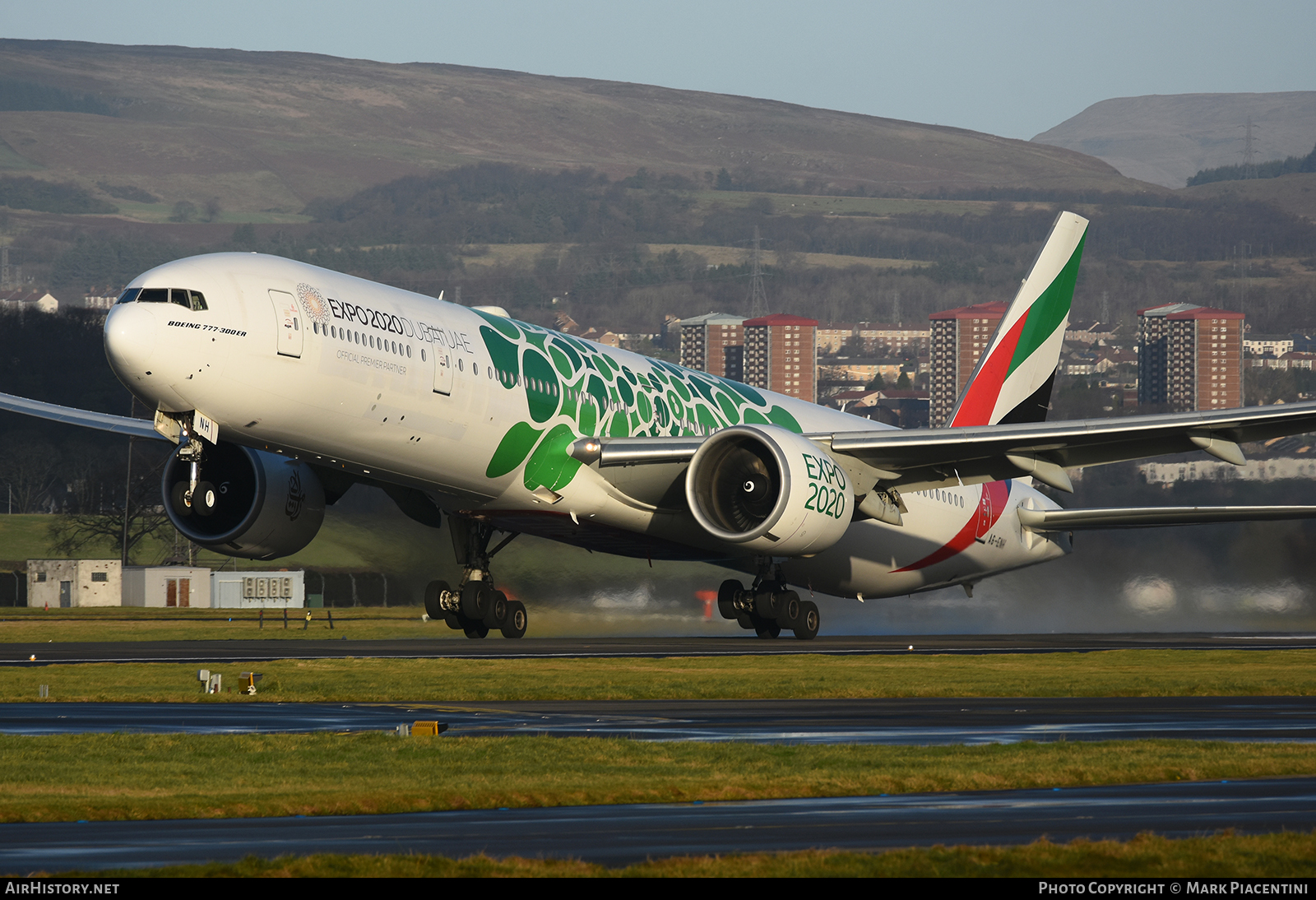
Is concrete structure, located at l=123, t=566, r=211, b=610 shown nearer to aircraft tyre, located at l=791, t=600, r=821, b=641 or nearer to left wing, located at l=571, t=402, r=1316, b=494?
aircraft tyre, located at l=791, t=600, r=821, b=641

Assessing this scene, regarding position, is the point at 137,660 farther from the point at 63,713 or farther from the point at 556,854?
the point at 556,854

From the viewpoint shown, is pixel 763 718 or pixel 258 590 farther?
pixel 258 590

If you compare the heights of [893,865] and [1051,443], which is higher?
[1051,443]

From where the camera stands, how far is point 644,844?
1232 centimetres

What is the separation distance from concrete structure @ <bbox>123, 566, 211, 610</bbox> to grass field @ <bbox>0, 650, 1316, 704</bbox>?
44.4 metres

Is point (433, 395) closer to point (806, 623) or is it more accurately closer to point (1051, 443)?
point (806, 623)

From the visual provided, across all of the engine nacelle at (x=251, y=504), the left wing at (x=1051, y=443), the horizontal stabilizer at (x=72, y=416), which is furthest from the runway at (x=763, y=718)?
the horizontal stabilizer at (x=72, y=416)

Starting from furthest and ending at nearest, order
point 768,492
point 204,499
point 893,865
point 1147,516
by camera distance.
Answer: point 1147,516 → point 768,492 → point 204,499 → point 893,865

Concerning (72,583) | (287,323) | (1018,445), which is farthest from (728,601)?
(72,583)

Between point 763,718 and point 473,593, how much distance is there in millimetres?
17786

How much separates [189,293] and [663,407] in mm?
13188

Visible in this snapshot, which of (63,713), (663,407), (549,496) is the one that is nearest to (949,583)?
(663,407)

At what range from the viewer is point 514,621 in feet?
132

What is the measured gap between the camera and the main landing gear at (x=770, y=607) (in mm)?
40875
